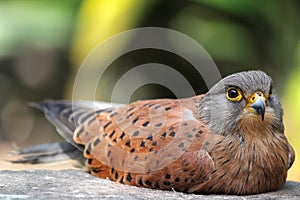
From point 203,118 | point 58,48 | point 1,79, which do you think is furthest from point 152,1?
point 203,118

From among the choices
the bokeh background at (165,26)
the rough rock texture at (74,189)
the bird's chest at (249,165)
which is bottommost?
the rough rock texture at (74,189)

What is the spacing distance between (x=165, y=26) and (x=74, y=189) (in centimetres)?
432

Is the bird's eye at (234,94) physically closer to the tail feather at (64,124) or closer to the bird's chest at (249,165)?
the bird's chest at (249,165)

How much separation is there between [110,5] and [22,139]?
231 centimetres

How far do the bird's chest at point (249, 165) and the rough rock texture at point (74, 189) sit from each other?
0.23ft

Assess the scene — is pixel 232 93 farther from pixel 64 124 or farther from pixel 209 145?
pixel 64 124

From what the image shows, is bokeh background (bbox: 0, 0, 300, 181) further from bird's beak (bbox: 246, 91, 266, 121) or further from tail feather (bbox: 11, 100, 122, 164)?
bird's beak (bbox: 246, 91, 266, 121)

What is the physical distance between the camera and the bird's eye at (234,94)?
4.58 m

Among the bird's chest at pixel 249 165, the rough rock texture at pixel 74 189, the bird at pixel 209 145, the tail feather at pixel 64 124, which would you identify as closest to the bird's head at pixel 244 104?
the bird at pixel 209 145

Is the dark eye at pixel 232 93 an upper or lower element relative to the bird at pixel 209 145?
upper

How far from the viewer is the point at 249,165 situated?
4.45 metres

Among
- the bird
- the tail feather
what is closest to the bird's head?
the bird

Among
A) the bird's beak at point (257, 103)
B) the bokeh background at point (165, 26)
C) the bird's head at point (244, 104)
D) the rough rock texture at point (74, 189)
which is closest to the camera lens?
the rough rock texture at point (74, 189)

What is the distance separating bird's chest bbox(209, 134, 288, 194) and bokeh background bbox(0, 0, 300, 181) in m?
2.45
